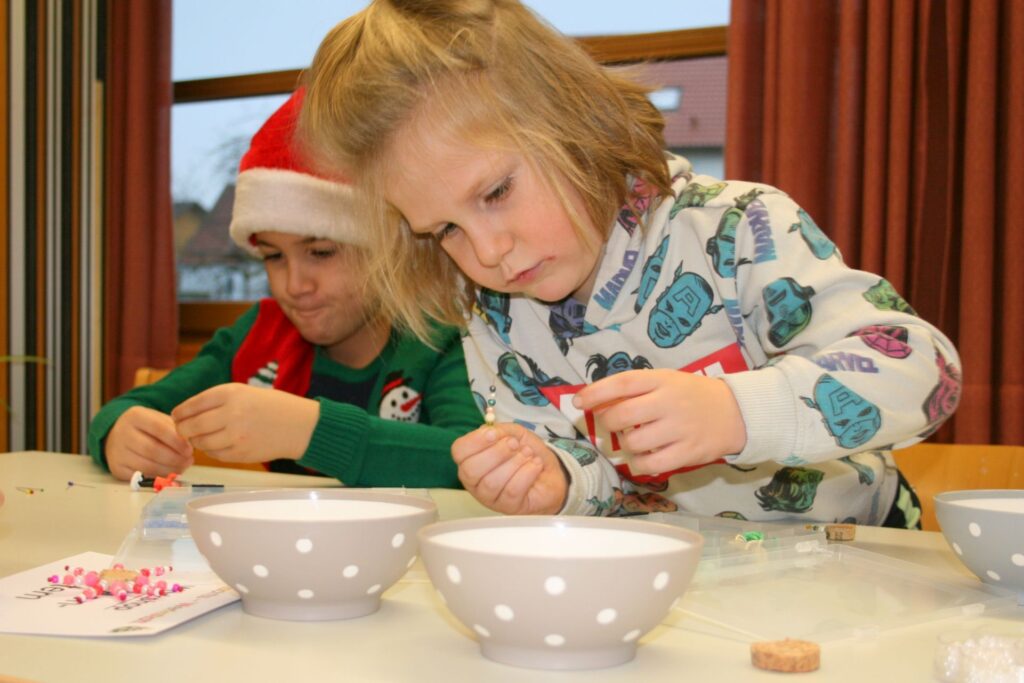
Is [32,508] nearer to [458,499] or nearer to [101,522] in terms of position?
[101,522]

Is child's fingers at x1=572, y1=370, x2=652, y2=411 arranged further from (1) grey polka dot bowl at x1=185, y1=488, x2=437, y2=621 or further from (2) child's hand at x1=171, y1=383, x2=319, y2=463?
(2) child's hand at x1=171, y1=383, x2=319, y2=463

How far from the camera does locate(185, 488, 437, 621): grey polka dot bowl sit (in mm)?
550

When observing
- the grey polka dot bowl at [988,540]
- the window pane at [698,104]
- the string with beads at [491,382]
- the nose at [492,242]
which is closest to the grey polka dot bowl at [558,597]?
the grey polka dot bowl at [988,540]

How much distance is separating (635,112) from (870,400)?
0.46m

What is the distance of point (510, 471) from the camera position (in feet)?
3.01

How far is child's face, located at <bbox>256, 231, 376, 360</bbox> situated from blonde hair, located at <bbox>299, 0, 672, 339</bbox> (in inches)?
16.6

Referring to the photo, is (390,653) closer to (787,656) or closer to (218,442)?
(787,656)

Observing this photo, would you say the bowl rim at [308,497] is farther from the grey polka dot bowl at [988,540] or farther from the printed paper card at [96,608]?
the grey polka dot bowl at [988,540]

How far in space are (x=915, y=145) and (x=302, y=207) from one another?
4.03 ft

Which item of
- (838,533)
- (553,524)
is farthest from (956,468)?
(553,524)

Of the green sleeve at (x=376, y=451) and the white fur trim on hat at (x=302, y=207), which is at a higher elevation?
the white fur trim on hat at (x=302, y=207)

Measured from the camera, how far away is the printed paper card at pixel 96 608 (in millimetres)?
548

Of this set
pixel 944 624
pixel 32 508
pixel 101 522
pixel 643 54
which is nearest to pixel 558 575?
pixel 944 624

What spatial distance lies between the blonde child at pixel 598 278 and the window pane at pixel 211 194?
6.52 ft
